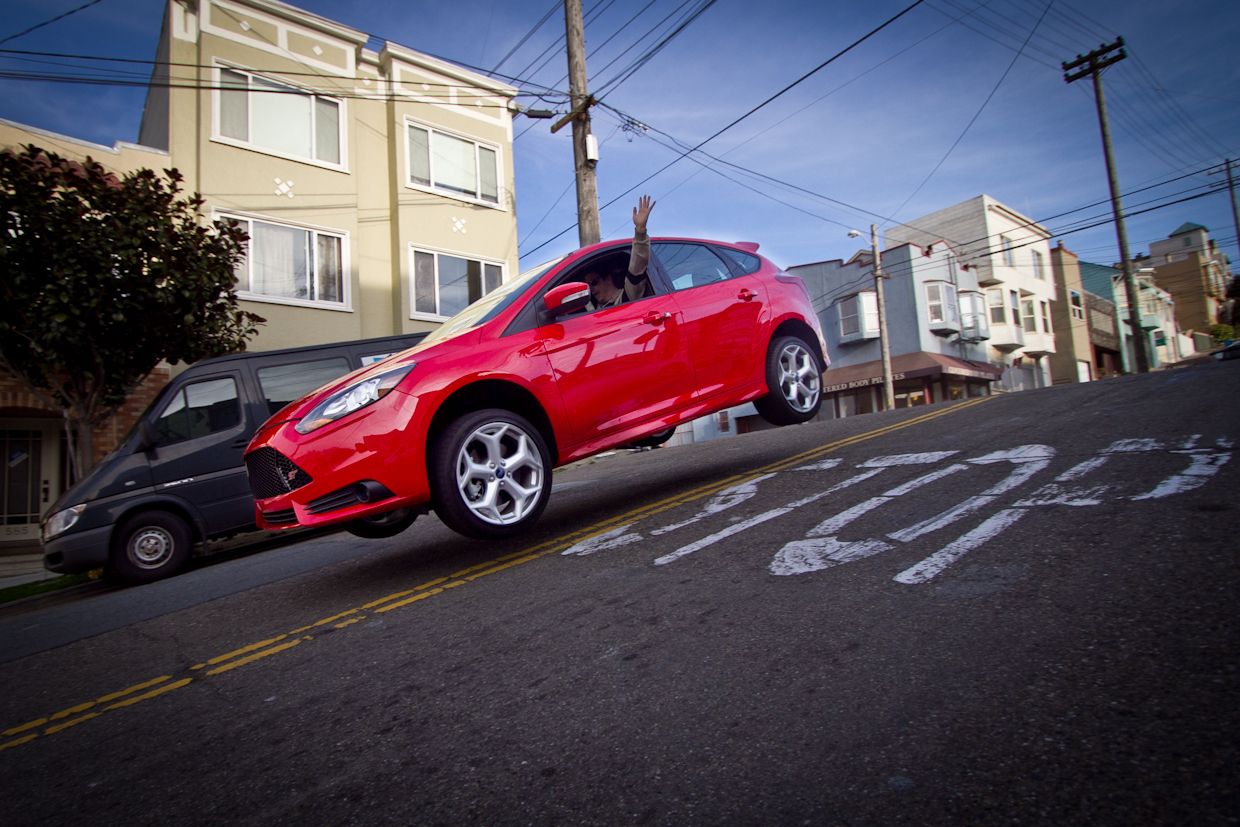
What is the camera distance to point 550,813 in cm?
192

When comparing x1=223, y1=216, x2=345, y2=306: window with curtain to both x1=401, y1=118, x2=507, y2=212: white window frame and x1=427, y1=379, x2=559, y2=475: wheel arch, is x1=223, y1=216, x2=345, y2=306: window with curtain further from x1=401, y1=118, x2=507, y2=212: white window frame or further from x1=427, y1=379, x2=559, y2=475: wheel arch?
x1=427, y1=379, x2=559, y2=475: wheel arch

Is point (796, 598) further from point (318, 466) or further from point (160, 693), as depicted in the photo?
point (160, 693)

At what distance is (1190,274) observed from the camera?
241 ft

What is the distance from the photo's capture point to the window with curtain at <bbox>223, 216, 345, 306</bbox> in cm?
1491

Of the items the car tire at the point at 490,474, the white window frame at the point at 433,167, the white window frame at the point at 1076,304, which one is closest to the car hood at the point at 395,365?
the car tire at the point at 490,474

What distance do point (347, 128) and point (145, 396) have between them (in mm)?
7790

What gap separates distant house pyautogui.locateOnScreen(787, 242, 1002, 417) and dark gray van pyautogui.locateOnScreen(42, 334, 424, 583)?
31.2 metres

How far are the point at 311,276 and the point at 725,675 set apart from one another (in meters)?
15.6

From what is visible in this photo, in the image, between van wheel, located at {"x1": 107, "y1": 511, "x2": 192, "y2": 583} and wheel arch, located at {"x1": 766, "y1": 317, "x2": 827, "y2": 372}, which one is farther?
van wheel, located at {"x1": 107, "y1": 511, "x2": 192, "y2": 583}

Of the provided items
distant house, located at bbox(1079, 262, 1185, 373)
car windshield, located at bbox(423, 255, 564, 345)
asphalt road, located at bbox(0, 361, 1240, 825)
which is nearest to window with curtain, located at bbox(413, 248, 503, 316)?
car windshield, located at bbox(423, 255, 564, 345)

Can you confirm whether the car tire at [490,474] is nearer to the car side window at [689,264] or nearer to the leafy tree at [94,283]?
the car side window at [689,264]

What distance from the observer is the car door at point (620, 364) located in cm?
494

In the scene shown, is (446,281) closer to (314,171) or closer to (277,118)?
(314,171)

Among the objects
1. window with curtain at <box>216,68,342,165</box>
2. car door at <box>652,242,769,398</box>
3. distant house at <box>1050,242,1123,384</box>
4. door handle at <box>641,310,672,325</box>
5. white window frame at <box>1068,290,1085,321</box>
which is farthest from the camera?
white window frame at <box>1068,290,1085,321</box>
